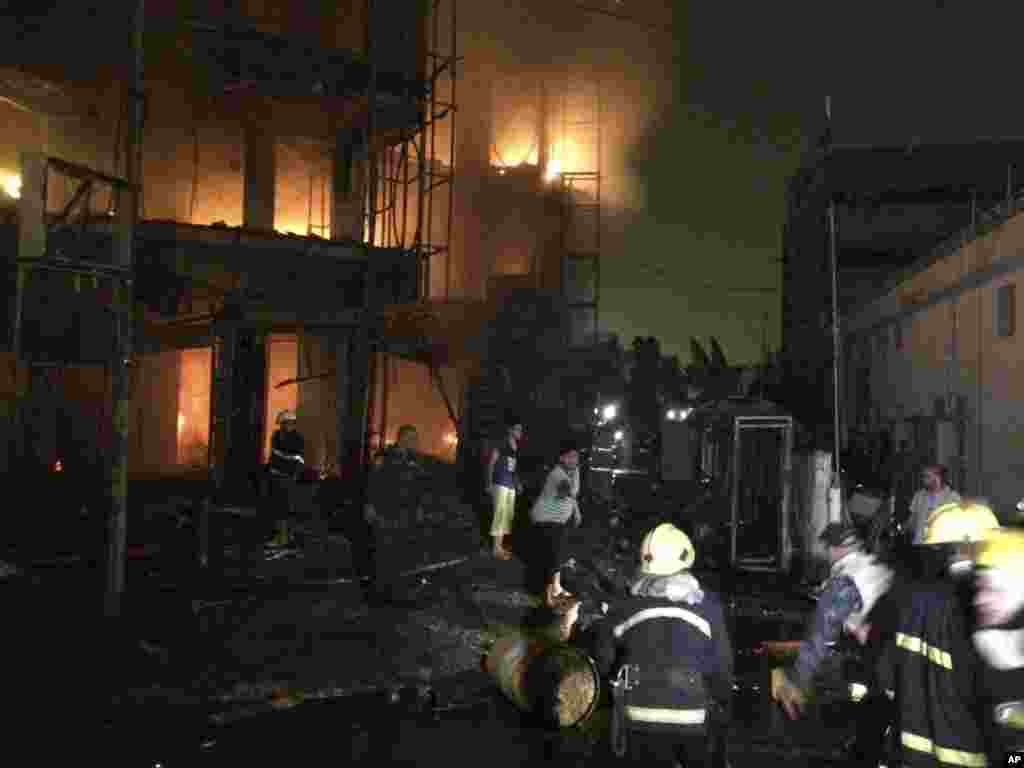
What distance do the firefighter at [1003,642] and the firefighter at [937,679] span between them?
0.05 m

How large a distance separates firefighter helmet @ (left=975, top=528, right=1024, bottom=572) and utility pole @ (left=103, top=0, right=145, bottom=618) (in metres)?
6.94

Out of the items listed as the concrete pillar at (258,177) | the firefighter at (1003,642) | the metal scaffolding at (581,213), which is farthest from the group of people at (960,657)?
the metal scaffolding at (581,213)

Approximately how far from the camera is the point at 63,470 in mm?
13602

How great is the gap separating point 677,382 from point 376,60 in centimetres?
1015

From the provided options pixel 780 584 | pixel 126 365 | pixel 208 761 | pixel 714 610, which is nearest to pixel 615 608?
pixel 714 610

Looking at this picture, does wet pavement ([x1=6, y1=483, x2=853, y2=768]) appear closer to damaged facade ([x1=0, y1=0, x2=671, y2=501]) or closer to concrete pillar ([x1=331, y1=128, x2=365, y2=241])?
damaged facade ([x1=0, y1=0, x2=671, y2=501])

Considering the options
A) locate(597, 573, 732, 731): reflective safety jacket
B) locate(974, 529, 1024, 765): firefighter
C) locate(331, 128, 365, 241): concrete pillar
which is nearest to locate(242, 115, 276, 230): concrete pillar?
locate(331, 128, 365, 241): concrete pillar

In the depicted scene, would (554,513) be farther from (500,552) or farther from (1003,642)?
(1003,642)

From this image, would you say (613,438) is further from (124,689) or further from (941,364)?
(124,689)

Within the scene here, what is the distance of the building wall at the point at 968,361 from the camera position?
13.3 meters

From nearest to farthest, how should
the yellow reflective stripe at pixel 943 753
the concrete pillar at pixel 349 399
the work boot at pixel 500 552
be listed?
the yellow reflective stripe at pixel 943 753 → the work boot at pixel 500 552 → the concrete pillar at pixel 349 399

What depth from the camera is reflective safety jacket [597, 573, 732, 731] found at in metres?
3.87

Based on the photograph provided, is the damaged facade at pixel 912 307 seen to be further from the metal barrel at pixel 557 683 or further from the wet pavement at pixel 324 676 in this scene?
the metal barrel at pixel 557 683

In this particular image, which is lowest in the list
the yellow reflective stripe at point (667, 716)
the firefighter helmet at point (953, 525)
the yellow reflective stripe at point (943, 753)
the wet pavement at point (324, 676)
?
the wet pavement at point (324, 676)
